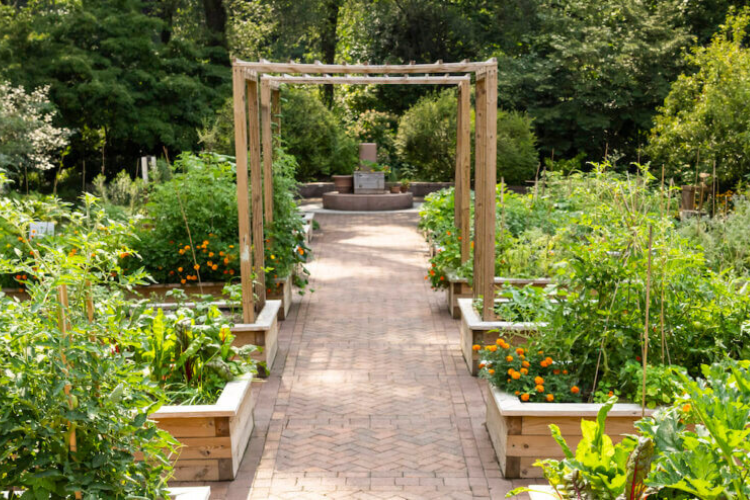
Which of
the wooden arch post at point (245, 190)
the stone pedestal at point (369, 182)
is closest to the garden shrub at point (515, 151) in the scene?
the stone pedestal at point (369, 182)

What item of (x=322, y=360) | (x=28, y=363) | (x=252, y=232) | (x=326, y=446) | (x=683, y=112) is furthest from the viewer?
(x=683, y=112)

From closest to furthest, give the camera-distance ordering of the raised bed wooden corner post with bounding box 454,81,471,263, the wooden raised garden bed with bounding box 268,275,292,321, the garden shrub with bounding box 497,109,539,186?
the wooden raised garden bed with bounding box 268,275,292,321, the raised bed wooden corner post with bounding box 454,81,471,263, the garden shrub with bounding box 497,109,539,186

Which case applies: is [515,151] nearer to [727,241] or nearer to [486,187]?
[727,241]

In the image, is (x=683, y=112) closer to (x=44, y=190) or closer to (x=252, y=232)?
(x=252, y=232)

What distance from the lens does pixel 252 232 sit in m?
8.07

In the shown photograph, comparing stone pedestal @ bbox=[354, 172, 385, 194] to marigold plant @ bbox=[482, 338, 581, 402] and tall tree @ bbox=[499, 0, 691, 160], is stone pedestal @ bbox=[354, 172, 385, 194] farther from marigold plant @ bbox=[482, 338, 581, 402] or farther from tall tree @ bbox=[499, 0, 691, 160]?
marigold plant @ bbox=[482, 338, 581, 402]

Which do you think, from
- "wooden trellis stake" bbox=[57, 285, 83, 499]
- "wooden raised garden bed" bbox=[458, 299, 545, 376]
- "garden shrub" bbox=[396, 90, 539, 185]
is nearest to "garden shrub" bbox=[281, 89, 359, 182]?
"garden shrub" bbox=[396, 90, 539, 185]

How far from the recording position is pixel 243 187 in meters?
6.68

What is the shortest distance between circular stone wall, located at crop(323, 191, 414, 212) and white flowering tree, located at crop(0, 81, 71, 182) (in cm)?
680

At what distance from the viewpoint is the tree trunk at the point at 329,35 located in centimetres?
3081

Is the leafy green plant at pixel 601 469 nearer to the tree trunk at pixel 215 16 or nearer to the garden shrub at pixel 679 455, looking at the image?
the garden shrub at pixel 679 455

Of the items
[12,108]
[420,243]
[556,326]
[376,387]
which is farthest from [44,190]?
[556,326]

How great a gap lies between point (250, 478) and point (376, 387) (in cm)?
193

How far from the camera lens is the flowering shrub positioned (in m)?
4.93
